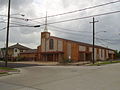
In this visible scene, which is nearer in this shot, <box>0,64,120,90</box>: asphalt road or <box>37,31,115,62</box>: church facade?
<box>0,64,120,90</box>: asphalt road

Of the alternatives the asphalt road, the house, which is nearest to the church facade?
the house

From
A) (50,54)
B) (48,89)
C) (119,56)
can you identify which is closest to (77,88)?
(48,89)

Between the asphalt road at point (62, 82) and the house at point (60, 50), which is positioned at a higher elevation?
the house at point (60, 50)

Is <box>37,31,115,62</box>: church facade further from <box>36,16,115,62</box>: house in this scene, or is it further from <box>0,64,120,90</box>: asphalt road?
<box>0,64,120,90</box>: asphalt road

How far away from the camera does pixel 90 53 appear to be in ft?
187

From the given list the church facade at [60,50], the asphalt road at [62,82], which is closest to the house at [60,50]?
the church facade at [60,50]

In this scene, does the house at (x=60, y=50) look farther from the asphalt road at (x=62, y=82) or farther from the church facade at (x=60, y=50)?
the asphalt road at (x=62, y=82)

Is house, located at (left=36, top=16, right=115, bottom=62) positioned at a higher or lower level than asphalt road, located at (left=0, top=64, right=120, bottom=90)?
higher

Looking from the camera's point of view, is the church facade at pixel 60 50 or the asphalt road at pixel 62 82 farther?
the church facade at pixel 60 50

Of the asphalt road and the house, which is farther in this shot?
the house

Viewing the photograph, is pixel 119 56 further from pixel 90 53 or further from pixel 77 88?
pixel 77 88

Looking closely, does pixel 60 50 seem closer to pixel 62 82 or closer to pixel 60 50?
pixel 60 50

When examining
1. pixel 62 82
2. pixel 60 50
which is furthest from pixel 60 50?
pixel 62 82

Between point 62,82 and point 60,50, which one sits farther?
point 60,50
